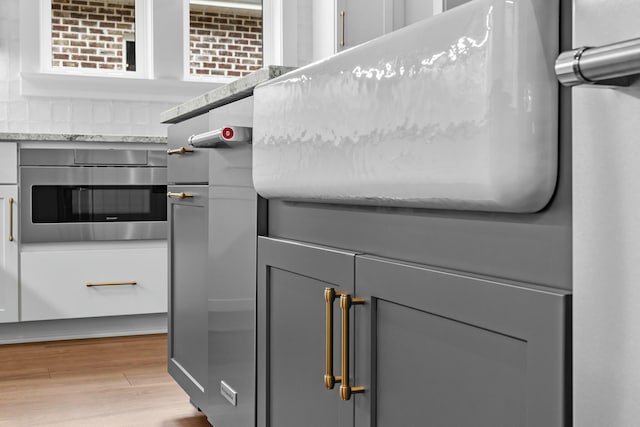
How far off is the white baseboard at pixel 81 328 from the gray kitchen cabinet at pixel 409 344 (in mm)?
2163

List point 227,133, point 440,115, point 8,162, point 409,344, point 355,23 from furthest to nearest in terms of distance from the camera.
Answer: point 355,23, point 8,162, point 227,133, point 409,344, point 440,115

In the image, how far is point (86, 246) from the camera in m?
3.30

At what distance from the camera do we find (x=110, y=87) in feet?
13.3

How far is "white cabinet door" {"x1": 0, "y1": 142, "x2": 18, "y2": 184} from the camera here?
313cm

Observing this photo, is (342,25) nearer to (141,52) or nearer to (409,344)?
(141,52)

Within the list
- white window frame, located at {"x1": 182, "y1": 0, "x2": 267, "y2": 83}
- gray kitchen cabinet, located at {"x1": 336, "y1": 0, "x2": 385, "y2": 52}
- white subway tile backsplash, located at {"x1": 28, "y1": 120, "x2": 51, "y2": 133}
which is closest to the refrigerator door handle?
gray kitchen cabinet, located at {"x1": 336, "y1": 0, "x2": 385, "y2": 52}

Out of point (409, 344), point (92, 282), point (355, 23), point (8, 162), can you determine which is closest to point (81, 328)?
point (92, 282)

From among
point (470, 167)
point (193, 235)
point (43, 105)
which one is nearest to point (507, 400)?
point (470, 167)

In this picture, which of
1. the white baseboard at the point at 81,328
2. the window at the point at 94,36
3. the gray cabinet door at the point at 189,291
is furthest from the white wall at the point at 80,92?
the gray cabinet door at the point at 189,291

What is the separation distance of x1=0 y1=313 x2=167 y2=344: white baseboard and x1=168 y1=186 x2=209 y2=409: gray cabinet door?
48.2 inches

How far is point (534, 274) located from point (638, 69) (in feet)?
0.86

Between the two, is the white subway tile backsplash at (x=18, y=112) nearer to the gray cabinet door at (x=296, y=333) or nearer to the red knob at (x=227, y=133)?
the red knob at (x=227, y=133)

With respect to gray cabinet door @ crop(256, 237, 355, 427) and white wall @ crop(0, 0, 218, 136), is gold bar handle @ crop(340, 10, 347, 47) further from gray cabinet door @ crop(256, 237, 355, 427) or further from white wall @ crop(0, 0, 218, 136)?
gray cabinet door @ crop(256, 237, 355, 427)

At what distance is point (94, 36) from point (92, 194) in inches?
51.8
